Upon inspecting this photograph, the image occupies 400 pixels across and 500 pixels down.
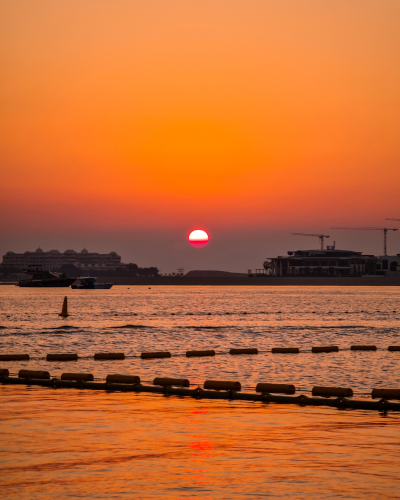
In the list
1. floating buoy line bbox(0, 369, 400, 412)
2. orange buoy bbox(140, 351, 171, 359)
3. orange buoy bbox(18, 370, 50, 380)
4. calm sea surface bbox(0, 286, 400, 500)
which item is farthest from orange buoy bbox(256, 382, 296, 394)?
orange buoy bbox(140, 351, 171, 359)

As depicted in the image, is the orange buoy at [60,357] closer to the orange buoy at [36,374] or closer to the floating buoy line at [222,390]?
the floating buoy line at [222,390]

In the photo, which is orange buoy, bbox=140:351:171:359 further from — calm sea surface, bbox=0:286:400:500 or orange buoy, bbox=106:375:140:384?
orange buoy, bbox=106:375:140:384

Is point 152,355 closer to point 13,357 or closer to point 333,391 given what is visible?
point 13,357

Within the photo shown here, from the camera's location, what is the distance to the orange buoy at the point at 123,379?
27.7 meters

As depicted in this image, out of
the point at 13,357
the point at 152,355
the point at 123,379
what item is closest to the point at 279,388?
the point at 123,379

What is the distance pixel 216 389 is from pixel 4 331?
48.2 metres

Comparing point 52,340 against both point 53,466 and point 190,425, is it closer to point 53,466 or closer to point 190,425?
point 190,425

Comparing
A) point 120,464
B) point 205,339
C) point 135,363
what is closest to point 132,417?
point 120,464

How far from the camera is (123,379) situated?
28000 mm

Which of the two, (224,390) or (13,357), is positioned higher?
(224,390)

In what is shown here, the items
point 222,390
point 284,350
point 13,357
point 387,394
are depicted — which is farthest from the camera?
point 284,350

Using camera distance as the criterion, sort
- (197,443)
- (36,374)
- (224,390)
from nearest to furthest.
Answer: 1. (197,443)
2. (224,390)
3. (36,374)

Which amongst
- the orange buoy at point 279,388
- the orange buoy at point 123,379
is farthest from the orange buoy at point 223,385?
the orange buoy at point 123,379

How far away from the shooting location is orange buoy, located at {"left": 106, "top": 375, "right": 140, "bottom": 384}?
27680 millimetres
